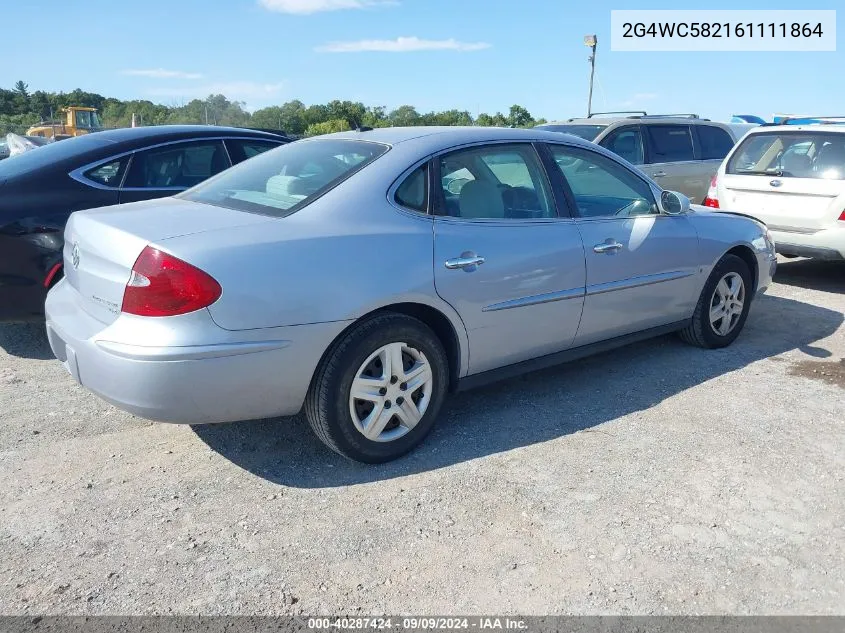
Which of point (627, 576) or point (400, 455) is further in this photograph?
point (400, 455)

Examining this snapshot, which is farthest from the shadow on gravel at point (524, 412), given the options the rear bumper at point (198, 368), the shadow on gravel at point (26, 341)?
→ the shadow on gravel at point (26, 341)

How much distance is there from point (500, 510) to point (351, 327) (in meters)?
1.01

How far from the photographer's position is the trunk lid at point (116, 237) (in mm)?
3131

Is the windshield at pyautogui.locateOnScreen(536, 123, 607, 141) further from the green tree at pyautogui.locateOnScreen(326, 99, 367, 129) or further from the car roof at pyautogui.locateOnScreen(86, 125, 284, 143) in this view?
the green tree at pyautogui.locateOnScreen(326, 99, 367, 129)

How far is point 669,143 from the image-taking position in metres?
9.92

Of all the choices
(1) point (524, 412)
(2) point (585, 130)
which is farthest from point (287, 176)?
(2) point (585, 130)

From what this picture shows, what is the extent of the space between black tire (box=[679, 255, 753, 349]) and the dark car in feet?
11.8

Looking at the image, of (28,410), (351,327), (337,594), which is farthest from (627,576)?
(28,410)

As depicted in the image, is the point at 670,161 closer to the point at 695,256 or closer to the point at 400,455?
the point at 695,256

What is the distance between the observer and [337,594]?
104 inches

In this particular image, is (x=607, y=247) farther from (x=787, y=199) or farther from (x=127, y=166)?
(x=787, y=199)

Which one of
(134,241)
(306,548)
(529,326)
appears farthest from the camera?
(529,326)

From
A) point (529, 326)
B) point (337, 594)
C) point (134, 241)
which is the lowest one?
point (337, 594)

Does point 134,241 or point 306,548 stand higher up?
point 134,241
